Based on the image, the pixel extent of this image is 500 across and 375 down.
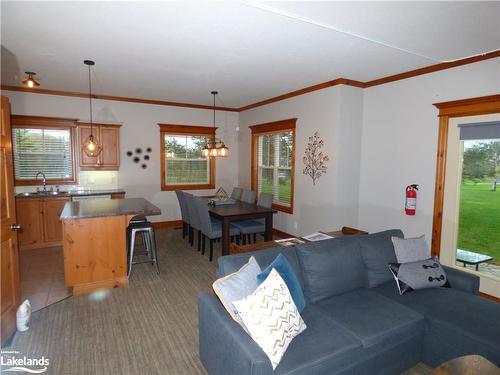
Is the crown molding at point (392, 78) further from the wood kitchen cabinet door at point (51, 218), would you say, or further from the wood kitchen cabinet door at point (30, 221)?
the wood kitchen cabinet door at point (30, 221)

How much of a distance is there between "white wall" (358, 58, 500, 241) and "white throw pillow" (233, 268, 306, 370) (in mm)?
2995

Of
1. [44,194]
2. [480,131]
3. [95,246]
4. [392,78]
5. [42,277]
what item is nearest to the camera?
[480,131]

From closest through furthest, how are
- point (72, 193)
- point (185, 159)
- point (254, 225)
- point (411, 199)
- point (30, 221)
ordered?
1. point (411, 199)
2. point (254, 225)
3. point (30, 221)
4. point (72, 193)
5. point (185, 159)

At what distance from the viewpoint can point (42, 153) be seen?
553cm

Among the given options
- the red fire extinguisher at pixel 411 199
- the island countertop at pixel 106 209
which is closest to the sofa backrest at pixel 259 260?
the island countertop at pixel 106 209

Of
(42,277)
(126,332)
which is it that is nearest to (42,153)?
(42,277)

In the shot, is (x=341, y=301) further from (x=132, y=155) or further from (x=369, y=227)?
(x=132, y=155)

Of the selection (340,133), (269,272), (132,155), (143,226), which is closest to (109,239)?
(143,226)

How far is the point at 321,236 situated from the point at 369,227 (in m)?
1.98

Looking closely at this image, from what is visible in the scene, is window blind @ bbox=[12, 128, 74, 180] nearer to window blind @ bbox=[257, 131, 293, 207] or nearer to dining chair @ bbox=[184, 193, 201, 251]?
dining chair @ bbox=[184, 193, 201, 251]

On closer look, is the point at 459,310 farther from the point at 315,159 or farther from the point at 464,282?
the point at 315,159

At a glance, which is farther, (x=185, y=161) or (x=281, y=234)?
(x=185, y=161)

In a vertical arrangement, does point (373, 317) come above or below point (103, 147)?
below

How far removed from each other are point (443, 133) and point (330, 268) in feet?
8.29
